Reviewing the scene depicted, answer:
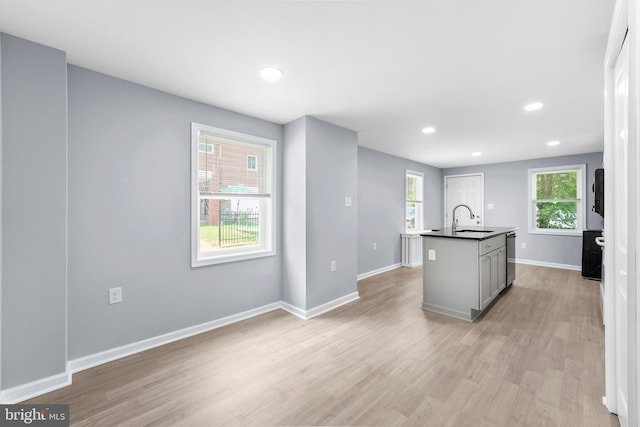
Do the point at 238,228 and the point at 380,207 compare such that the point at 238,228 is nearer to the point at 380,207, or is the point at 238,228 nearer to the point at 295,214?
the point at 295,214

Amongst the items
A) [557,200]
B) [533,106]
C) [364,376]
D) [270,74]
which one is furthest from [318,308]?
[557,200]

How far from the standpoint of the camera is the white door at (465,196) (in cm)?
677

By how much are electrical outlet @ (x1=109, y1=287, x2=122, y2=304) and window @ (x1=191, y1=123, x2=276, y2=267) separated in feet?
2.09

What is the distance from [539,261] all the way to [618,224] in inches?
214

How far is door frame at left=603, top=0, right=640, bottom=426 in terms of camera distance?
3.00ft

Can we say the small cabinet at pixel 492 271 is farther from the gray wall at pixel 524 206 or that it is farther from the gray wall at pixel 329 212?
the gray wall at pixel 524 206

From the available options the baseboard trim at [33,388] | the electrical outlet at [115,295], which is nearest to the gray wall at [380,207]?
the electrical outlet at [115,295]

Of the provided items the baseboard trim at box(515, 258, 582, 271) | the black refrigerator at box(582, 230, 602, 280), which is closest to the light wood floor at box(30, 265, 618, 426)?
the black refrigerator at box(582, 230, 602, 280)

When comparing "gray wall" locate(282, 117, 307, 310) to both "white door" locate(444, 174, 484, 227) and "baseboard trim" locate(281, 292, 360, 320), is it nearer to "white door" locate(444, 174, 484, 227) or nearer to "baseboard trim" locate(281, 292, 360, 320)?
"baseboard trim" locate(281, 292, 360, 320)

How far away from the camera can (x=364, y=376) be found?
82.5 inches

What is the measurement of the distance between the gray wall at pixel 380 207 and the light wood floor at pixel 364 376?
2061mm

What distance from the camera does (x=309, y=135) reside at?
3.31 meters

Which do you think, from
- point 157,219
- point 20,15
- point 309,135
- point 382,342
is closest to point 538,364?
point 382,342

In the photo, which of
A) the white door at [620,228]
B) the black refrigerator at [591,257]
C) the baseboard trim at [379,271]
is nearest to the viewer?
the white door at [620,228]
